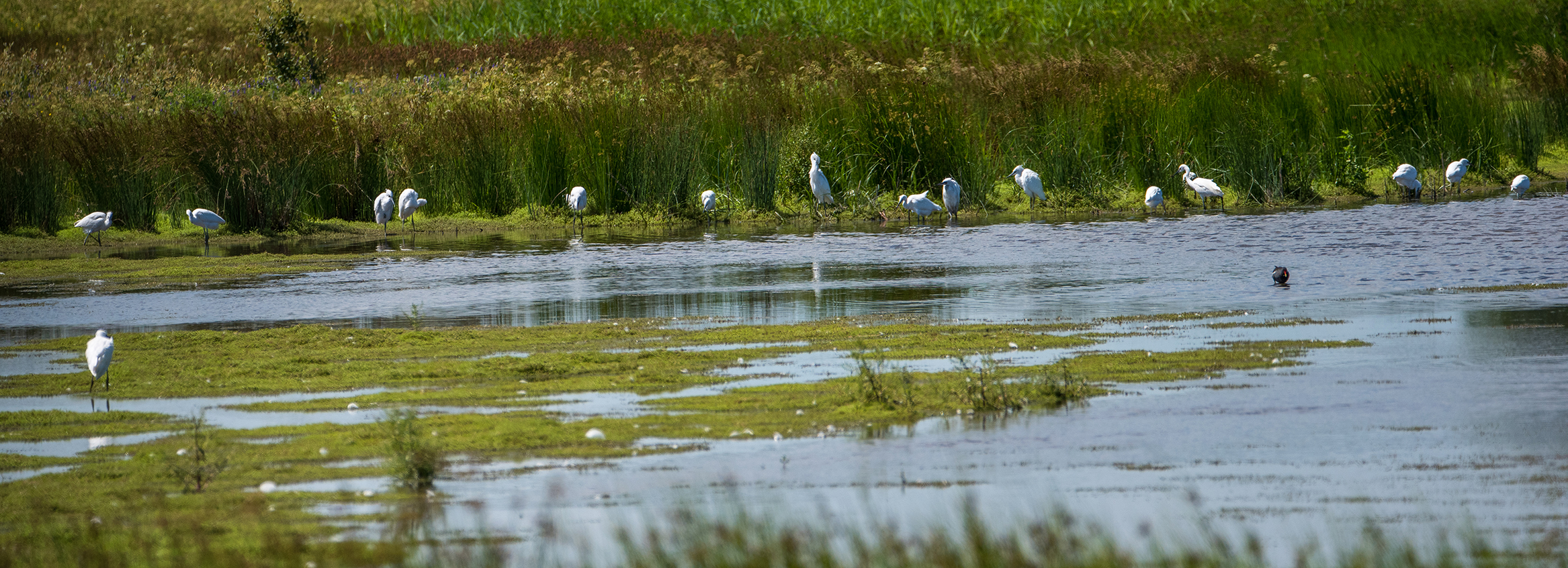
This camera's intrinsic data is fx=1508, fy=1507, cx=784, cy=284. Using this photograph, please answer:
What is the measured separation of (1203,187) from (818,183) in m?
4.59

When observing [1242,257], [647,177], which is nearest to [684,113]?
→ [647,177]

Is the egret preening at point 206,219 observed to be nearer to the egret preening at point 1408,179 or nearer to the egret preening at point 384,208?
the egret preening at point 384,208

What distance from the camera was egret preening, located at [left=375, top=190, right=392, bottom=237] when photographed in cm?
1856

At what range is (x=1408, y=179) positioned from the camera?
18172 mm

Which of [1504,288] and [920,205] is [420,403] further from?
[920,205]

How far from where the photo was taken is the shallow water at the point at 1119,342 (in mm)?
5414

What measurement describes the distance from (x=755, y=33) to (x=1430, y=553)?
28.1 metres

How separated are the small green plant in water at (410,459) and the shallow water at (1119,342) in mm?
131

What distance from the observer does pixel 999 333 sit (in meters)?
9.19

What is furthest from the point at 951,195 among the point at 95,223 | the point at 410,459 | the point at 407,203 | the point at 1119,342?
the point at 410,459

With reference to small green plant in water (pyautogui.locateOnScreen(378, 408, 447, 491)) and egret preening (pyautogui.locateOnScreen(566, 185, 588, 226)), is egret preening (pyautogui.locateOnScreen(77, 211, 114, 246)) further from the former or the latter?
small green plant in water (pyautogui.locateOnScreen(378, 408, 447, 491))

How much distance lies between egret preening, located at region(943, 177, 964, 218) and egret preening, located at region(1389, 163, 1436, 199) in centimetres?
525

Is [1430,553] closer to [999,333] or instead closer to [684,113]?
[999,333]

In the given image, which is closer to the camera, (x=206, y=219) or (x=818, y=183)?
(x=206, y=219)
